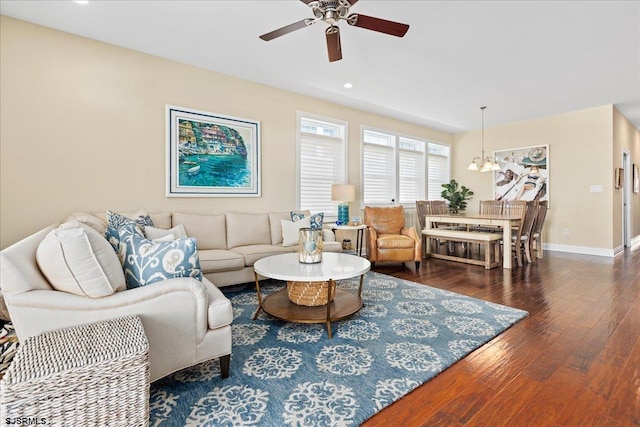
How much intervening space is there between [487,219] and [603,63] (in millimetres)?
2378

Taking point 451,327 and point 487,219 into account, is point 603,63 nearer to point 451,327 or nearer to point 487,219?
point 487,219

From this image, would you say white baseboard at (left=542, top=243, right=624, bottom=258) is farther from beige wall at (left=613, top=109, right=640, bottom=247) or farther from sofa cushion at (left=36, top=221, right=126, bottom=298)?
sofa cushion at (left=36, top=221, right=126, bottom=298)

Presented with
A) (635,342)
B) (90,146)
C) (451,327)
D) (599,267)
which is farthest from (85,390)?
(599,267)

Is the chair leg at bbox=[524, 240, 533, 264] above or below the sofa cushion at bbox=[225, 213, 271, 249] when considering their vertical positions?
below

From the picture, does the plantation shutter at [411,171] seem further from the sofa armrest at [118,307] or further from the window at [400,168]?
the sofa armrest at [118,307]

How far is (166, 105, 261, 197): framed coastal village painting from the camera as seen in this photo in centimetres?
373

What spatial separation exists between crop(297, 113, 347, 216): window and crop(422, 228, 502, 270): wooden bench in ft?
5.81

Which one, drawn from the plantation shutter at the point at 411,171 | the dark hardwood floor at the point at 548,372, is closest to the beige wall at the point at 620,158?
the dark hardwood floor at the point at 548,372

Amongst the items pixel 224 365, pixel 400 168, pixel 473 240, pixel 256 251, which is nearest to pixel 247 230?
pixel 256 251

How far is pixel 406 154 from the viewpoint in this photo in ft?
21.6

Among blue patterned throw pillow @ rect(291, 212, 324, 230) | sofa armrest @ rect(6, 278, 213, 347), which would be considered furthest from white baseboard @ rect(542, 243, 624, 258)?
sofa armrest @ rect(6, 278, 213, 347)

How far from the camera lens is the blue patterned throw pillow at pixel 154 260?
1701 mm

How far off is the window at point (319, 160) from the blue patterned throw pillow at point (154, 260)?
309 cm

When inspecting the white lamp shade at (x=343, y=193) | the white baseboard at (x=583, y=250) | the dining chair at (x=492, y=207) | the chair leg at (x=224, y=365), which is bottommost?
the chair leg at (x=224, y=365)
